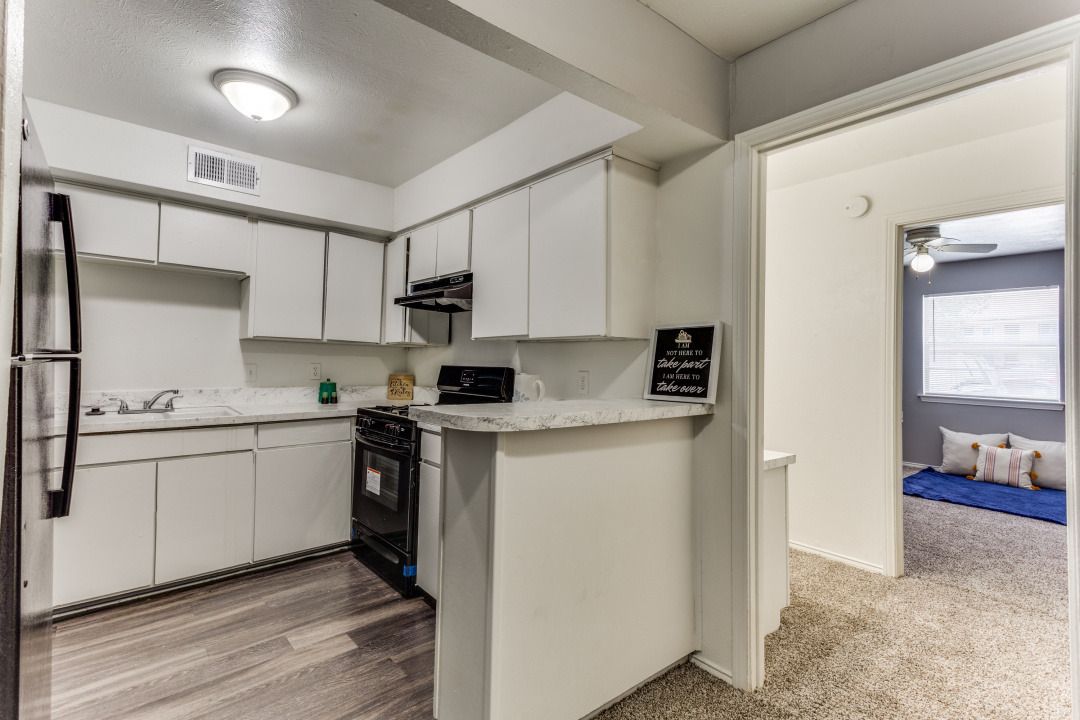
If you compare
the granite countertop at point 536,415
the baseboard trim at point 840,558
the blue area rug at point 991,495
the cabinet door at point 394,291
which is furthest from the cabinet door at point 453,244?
the blue area rug at point 991,495

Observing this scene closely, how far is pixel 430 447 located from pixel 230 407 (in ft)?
5.17

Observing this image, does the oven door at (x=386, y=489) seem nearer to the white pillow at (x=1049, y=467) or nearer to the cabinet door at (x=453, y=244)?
the cabinet door at (x=453, y=244)

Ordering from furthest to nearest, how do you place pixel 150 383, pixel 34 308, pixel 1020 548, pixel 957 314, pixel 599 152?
pixel 957 314
pixel 1020 548
pixel 150 383
pixel 599 152
pixel 34 308

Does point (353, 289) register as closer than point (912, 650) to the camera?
No

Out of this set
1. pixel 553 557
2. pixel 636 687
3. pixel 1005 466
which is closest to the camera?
pixel 553 557

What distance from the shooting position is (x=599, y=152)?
6.93 ft

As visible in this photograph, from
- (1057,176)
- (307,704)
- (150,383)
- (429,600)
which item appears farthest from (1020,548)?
(150,383)

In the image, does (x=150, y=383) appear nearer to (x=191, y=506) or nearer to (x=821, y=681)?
(x=191, y=506)

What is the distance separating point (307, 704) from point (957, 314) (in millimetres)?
7076

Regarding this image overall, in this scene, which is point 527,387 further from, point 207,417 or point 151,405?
point 151,405

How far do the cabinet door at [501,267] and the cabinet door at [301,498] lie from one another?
4.15 ft

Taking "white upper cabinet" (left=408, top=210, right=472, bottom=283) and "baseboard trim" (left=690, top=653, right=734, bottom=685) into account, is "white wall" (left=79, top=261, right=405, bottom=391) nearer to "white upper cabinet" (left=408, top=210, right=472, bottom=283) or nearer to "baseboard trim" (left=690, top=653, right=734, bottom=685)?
"white upper cabinet" (left=408, top=210, right=472, bottom=283)

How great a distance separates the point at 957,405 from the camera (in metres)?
5.77

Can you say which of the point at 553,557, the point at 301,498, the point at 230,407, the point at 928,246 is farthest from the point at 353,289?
the point at 928,246
